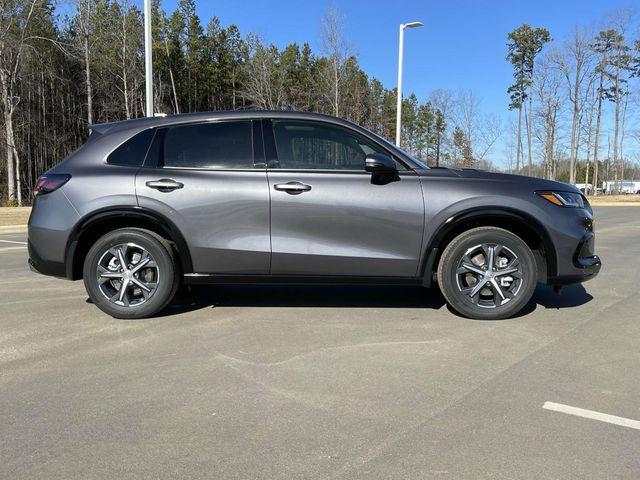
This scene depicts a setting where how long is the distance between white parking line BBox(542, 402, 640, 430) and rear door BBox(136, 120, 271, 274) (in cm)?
263

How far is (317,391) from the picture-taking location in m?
3.27

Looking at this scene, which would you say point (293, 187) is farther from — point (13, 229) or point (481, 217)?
point (13, 229)

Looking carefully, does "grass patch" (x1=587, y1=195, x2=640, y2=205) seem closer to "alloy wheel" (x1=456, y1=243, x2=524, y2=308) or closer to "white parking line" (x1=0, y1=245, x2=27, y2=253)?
"alloy wheel" (x1=456, y1=243, x2=524, y2=308)

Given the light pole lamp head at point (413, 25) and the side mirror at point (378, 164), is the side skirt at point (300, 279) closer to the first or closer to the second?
the side mirror at point (378, 164)

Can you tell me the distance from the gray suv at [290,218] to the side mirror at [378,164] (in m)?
0.01

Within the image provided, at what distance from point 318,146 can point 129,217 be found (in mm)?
1897

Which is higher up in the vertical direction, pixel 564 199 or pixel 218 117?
pixel 218 117

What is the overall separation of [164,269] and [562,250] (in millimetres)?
3681

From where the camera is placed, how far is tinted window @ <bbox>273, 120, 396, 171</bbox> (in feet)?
15.5

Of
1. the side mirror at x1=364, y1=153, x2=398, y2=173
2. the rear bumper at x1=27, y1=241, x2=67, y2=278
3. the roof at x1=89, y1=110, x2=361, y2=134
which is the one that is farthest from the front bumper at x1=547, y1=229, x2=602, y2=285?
the rear bumper at x1=27, y1=241, x2=67, y2=278

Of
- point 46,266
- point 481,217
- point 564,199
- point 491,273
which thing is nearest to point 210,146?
point 46,266

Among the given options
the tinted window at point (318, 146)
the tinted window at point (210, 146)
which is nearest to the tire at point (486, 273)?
the tinted window at point (318, 146)

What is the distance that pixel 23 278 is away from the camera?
23.1ft

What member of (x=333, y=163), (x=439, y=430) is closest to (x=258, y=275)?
(x=333, y=163)
